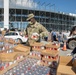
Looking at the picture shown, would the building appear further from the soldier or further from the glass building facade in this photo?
the soldier

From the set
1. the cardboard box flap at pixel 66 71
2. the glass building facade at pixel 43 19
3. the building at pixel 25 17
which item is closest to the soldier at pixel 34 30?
the cardboard box flap at pixel 66 71

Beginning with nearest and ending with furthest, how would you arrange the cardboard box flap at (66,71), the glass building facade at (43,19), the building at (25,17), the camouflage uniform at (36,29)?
the cardboard box flap at (66,71) < the camouflage uniform at (36,29) < the building at (25,17) < the glass building facade at (43,19)

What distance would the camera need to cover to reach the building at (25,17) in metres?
30.8

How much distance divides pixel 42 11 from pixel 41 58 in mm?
31799

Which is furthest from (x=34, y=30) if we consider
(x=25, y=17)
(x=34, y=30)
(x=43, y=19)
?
(x=43, y=19)

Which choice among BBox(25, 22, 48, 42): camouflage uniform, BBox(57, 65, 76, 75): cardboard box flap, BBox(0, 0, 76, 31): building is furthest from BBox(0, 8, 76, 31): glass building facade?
BBox(57, 65, 76, 75): cardboard box flap

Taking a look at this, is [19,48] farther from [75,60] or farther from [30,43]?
[75,60]

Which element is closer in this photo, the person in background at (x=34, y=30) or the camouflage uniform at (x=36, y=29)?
the person in background at (x=34, y=30)

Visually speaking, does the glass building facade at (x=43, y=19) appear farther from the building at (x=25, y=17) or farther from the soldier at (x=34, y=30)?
the soldier at (x=34, y=30)

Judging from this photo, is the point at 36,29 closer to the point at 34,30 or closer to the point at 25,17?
the point at 34,30

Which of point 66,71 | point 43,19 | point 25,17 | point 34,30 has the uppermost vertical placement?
point 25,17

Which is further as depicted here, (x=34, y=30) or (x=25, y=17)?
(x=25, y=17)

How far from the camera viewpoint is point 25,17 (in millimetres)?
33625

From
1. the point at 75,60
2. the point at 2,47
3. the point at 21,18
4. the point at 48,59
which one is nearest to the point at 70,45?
the point at 2,47
